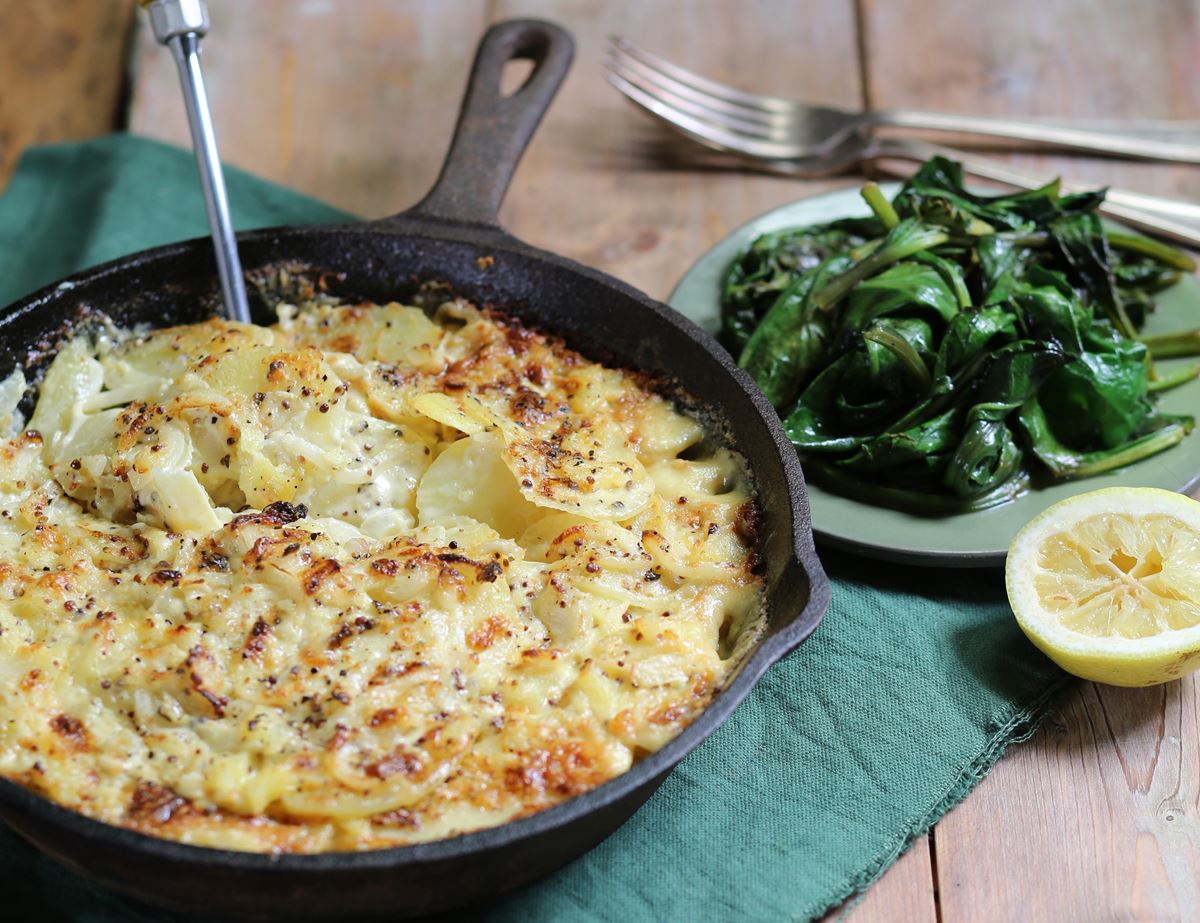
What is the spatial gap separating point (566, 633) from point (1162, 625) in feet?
4.42

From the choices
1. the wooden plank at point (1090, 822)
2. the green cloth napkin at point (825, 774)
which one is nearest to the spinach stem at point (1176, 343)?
the green cloth napkin at point (825, 774)

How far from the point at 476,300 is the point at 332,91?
2.07 metres

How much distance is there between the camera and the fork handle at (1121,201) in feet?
14.5

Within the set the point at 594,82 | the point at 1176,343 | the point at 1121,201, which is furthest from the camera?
the point at 594,82

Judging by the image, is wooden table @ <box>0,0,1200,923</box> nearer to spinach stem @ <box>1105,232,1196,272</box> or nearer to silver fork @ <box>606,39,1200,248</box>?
silver fork @ <box>606,39,1200,248</box>

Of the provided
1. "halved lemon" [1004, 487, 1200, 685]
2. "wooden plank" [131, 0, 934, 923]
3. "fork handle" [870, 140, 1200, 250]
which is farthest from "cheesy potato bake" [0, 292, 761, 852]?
"fork handle" [870, 140, 1200, 250]

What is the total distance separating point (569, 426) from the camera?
3.15 m

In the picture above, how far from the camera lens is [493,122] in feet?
12.5

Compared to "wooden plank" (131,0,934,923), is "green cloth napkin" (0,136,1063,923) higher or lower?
lower

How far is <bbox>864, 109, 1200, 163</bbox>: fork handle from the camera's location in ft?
15.7

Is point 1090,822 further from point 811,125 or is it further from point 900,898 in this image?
point 811,125

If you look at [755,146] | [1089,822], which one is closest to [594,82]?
[755,146]

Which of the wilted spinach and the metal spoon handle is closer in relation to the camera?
the metal spoon handle

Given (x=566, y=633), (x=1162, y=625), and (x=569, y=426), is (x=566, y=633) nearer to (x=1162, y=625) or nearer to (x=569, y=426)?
(x=569, y=426)
